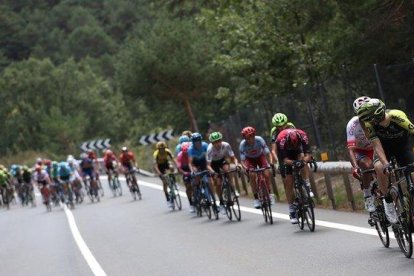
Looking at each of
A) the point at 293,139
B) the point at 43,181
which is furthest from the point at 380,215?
the point at 43,181

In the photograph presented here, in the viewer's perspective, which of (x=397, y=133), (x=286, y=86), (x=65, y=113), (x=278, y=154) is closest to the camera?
(x=397, y=133)

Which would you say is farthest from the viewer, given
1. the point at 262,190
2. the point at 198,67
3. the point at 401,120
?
the point at 198,67

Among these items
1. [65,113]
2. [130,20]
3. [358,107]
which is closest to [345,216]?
[358,107]

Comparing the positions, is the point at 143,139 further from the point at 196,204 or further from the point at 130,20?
the point at 130,20

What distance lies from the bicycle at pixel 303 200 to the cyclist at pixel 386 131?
4.31 meters

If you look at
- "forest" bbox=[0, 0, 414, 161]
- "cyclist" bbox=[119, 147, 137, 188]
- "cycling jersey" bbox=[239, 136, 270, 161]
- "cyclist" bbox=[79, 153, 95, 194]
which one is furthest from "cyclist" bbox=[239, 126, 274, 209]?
Result: "cyclist" bbox=[79, 153, 95, 194]

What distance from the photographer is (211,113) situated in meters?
54.7

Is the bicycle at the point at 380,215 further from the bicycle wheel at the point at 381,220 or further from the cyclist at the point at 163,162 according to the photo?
the cyclist at the point at 163,162

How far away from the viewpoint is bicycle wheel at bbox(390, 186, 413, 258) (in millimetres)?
10625

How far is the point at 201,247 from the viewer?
52.4 ft

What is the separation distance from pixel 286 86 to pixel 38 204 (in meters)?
16.6

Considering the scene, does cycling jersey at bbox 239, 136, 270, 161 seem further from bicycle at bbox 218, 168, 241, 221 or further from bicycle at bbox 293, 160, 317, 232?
bicycle at bbox 293, 160, 317, 232

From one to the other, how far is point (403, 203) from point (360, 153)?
7.64 feet

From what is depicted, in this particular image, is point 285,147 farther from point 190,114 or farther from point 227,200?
point 190,114
